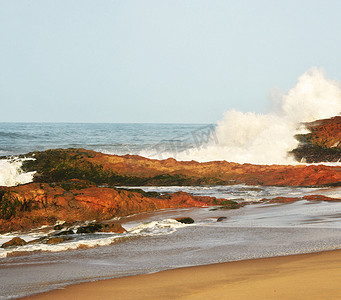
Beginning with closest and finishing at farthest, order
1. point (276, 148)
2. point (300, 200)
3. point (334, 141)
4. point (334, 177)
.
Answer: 1. point (300, 200)
2. point (334, 177)
3. point (334, 141)
4. point (276, 148)

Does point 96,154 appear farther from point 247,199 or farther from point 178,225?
point 178,225

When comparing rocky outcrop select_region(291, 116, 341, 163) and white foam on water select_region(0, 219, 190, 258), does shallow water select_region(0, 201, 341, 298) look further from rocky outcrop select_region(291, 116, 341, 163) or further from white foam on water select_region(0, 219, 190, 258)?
rocky outcrop select_region(291, 116, 341, 163)

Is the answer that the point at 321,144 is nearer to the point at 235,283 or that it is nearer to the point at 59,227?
the point at 59,227

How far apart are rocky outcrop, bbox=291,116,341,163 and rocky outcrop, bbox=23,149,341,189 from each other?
3744 mm

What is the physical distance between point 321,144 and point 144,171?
7139mm

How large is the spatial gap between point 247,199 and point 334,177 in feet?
8.83

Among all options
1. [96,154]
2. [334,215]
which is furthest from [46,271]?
[96,154]

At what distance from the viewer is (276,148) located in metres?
17.5

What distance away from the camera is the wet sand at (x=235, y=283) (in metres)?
2.96

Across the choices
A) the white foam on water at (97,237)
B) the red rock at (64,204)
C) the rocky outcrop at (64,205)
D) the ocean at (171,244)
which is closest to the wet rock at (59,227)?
the ocean at (171,244)

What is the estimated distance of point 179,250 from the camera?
180 inches

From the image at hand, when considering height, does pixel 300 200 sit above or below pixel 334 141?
below

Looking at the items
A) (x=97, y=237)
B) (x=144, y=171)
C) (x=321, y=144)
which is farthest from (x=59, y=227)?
(x=321, y=144)

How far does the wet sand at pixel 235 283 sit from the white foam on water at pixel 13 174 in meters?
9.77
